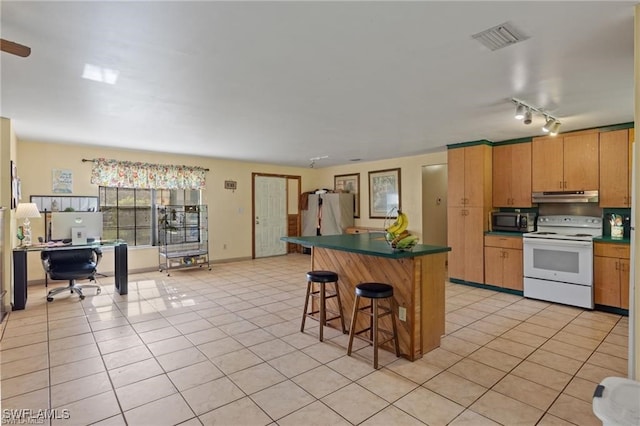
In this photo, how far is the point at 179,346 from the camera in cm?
306

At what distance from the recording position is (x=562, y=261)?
4285 mm

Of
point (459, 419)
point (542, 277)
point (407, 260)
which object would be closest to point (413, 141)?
point (542, 277)

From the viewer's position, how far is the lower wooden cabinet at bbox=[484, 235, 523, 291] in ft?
15.6

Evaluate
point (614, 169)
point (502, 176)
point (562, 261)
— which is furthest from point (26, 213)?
point (614, 169)

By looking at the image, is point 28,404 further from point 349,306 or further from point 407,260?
point 407,260

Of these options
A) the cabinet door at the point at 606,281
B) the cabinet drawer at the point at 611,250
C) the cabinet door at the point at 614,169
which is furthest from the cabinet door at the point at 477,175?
the cabinet door at the point at 606,281

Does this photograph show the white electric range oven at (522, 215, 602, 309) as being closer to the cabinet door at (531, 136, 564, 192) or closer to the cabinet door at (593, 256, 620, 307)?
the cabinet door at (593, 256, 620, 307)

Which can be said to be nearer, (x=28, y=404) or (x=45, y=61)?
(x=28, y=404)

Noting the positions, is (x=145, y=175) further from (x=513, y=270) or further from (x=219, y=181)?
(x=513, y=270)

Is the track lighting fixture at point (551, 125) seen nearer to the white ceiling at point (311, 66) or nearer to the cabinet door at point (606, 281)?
the white ceiling at point (311, 66)

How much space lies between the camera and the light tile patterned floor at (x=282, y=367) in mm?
2094

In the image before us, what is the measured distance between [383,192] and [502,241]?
3.06 metres

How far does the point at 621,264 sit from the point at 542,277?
2.74 ft

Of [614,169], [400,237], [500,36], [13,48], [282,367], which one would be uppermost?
[500,36]
